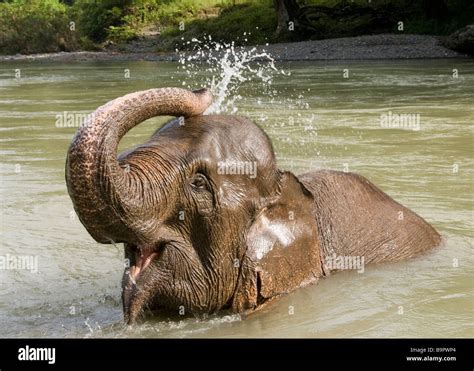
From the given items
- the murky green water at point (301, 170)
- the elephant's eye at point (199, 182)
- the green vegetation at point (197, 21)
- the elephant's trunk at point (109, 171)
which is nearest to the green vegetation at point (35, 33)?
the green vegetation at point (197, 21)

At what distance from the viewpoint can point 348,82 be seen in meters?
22.9

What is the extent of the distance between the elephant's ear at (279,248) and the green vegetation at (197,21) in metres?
32.0

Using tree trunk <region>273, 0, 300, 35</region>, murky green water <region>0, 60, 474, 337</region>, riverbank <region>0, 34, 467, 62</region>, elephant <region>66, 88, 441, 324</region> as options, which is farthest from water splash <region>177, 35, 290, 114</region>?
elephant <region>66, 88, 441, 324</region>

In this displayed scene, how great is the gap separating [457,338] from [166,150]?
73.9 inches

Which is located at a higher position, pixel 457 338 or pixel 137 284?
pixel 137 284

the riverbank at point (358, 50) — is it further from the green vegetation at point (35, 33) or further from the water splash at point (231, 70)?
the green vegetation at point (35, 33)

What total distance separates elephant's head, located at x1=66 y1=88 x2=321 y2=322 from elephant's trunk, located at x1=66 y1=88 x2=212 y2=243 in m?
0.01

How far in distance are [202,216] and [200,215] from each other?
1 cm

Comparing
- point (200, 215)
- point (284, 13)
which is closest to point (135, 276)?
point (200, 215)

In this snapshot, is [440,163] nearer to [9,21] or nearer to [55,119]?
[55,119]

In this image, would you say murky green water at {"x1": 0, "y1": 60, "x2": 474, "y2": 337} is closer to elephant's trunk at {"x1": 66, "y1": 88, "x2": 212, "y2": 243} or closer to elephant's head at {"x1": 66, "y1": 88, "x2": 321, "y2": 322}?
elephant's head at {"x1": 66, "y1": 88, "x2": 321, "y2": 322}

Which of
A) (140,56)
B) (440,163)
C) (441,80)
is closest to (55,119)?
(440,163)

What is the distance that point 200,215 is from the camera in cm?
514

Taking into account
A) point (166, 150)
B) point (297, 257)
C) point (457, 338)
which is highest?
point (166, 150)
